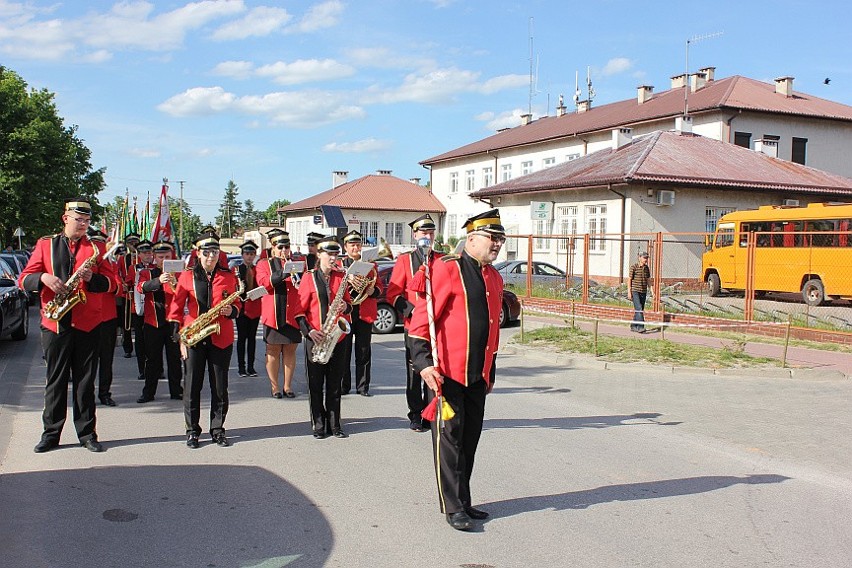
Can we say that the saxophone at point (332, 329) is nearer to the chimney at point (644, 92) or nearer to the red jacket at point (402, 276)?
the red jacket at point (402, 276)

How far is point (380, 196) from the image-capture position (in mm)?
55188

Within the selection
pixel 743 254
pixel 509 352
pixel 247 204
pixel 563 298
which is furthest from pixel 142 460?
pixel 247 204

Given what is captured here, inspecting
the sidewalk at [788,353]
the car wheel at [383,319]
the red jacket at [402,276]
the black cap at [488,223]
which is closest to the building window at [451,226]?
the sidewalk at [788,353]

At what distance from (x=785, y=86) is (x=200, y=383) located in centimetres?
4135

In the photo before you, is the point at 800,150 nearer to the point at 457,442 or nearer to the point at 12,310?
the point at 12,310

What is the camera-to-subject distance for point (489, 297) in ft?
17.3

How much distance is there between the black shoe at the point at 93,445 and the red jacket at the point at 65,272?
98cm

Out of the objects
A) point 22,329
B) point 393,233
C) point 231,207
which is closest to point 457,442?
point 22,329

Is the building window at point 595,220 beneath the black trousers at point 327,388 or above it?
above

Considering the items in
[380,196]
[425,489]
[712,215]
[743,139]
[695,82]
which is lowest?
[425,489]

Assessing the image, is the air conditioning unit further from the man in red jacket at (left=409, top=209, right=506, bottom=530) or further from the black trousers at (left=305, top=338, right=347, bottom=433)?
the man in red jacket at (left=409, top=209, right=506, bottom=530)

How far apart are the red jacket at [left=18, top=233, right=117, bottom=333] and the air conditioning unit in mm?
24865

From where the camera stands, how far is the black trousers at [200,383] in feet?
23.7

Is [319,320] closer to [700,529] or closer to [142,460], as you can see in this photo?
[142,460]
